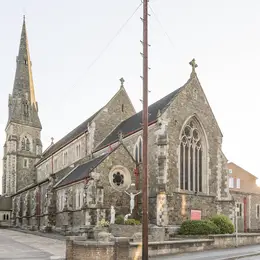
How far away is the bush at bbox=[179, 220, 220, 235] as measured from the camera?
26266mm

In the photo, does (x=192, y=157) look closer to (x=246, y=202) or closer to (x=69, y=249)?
(x=246, y=202)

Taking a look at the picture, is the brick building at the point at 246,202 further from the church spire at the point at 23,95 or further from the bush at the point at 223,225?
the church spire at the point at 23,95

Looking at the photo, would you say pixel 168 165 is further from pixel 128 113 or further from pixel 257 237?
pixel 128 113

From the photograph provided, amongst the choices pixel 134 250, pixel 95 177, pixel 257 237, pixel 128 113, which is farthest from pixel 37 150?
pixel 134 250

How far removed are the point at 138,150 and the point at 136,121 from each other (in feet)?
16.5

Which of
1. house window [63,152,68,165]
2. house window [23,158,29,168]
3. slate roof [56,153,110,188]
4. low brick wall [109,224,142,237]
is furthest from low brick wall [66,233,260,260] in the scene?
house window [23,158,29,168]

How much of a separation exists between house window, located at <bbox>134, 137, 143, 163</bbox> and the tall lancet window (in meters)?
3.32

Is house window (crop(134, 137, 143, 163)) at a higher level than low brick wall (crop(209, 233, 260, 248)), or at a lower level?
higher

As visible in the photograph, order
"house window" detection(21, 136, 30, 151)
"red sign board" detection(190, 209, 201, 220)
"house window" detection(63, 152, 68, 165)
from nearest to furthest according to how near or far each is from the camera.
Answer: "red sign board" detection(190, 209, 201, 220) < "house window" detection(63, 152, 68, 165) < "house window" detection(21, 136, 30, 151)

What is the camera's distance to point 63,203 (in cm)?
3506

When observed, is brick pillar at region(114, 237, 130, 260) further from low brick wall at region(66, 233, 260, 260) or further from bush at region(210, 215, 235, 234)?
bush at region(210, 215, 235, 234)

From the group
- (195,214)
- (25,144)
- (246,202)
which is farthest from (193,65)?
(25,144)

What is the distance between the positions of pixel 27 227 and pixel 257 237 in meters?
28.1

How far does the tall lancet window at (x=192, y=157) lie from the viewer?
3123 centimetres
